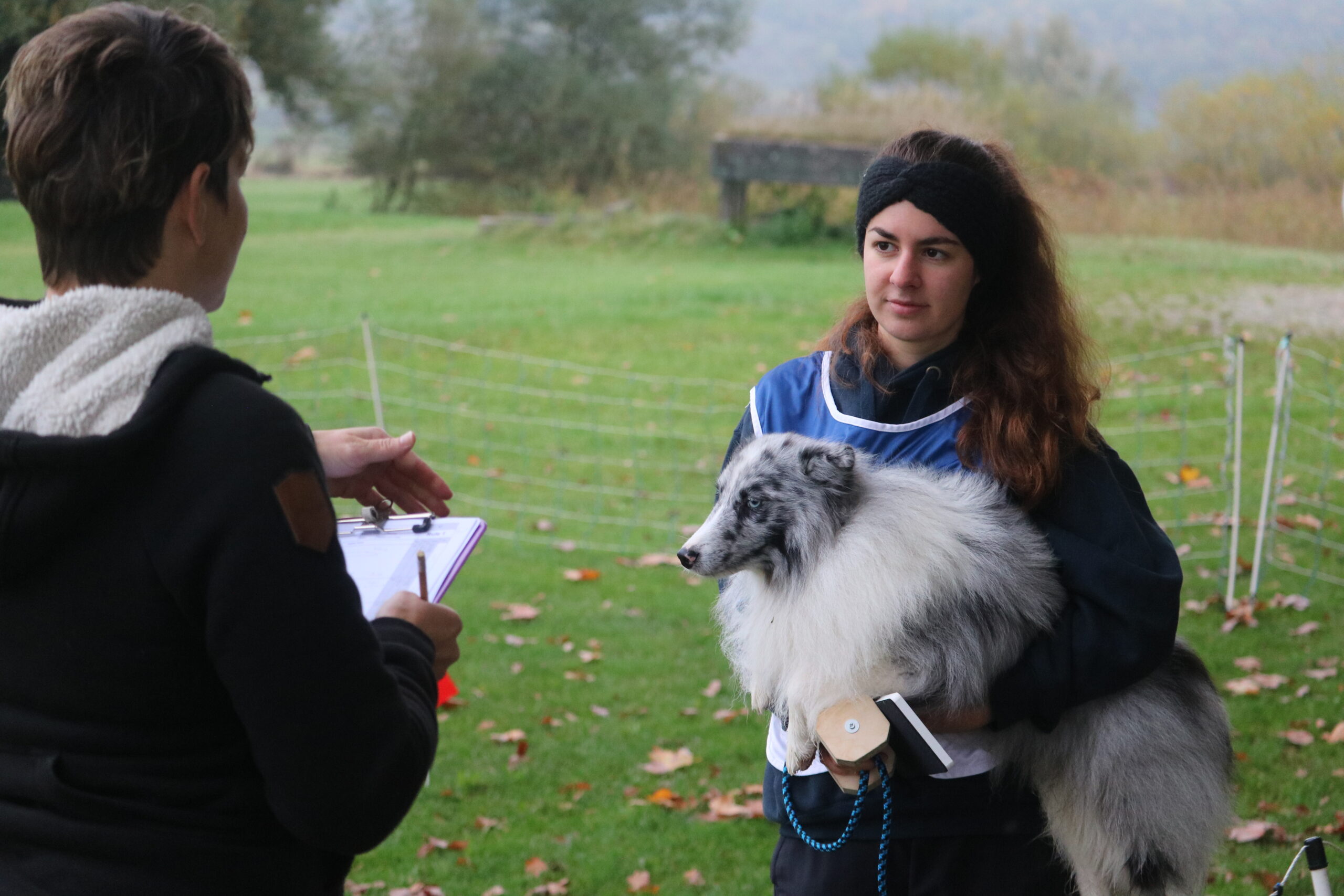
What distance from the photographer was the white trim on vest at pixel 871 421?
189 centimetres

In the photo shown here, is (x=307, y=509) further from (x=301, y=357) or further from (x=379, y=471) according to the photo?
(x=301, y=357)

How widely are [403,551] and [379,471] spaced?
0.81ft

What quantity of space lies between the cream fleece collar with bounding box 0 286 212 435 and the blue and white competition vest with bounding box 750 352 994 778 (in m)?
1.17

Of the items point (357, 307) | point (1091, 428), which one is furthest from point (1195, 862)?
point (357, 307)

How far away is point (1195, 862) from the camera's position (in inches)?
73.1

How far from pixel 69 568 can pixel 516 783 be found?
312cm

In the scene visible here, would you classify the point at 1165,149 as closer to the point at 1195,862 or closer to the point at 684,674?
the point at 684,674

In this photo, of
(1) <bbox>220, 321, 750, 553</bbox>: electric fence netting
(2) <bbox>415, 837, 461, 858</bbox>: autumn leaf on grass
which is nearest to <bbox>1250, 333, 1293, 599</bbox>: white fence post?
(1) <bbox>220, 321, 750, 553</bbox>: electric fence netting

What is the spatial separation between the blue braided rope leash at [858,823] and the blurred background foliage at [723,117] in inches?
305

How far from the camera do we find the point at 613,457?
23.9ft

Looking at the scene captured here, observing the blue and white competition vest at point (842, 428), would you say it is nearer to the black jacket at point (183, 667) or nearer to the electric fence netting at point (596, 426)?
the black jacket at point (183, 667)

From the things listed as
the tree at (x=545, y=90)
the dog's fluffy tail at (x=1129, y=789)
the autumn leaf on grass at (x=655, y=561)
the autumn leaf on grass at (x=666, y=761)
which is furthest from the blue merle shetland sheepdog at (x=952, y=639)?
the tree at (x=545, y=90)

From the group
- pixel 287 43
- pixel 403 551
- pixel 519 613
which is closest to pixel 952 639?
pixel 403 551

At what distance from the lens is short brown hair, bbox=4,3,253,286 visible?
1.03 metres
